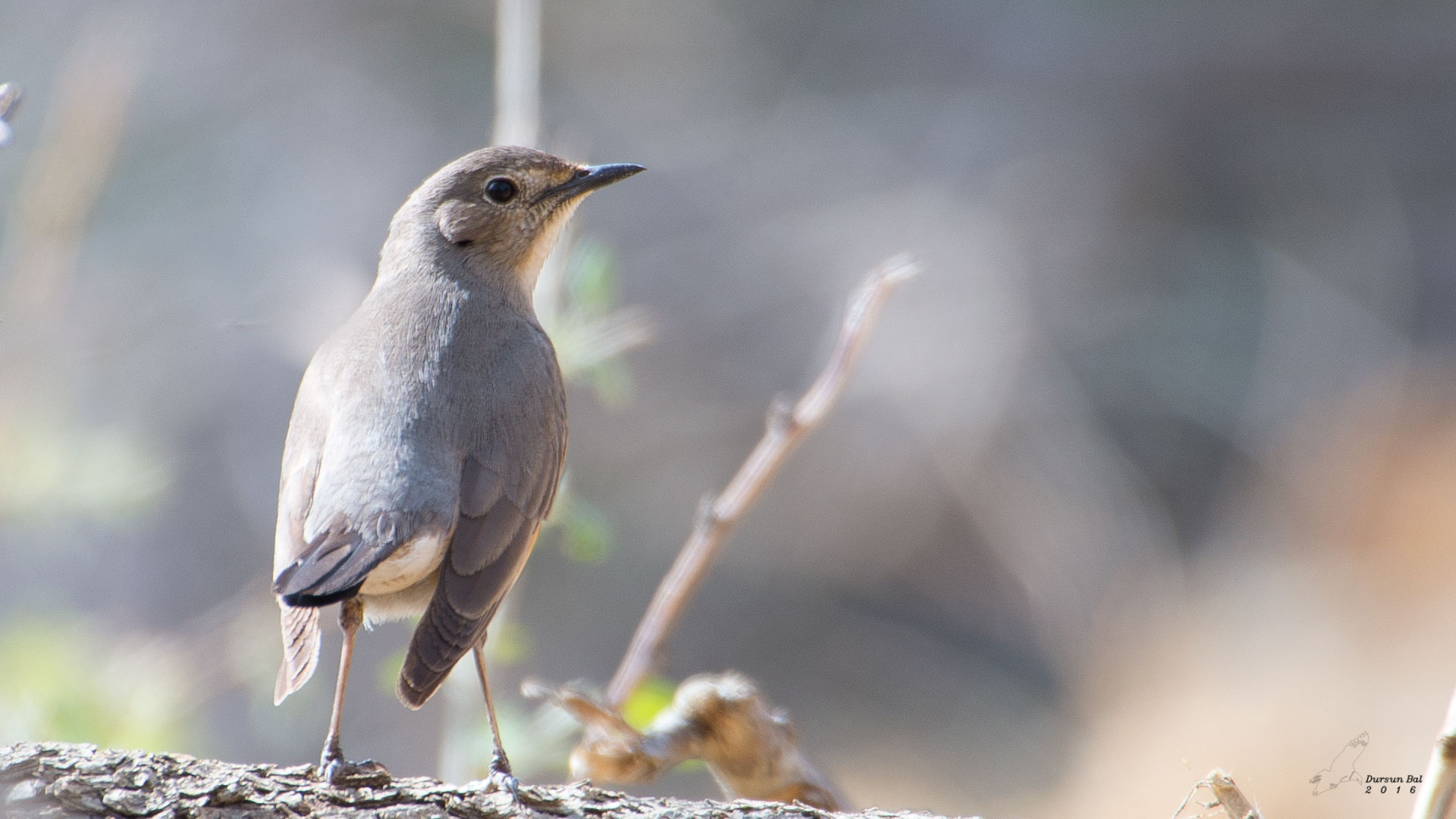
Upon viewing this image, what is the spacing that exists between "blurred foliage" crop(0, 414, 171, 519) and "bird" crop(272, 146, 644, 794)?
158cm

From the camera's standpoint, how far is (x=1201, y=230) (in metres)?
12.6

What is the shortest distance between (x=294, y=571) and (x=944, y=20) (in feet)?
34.5

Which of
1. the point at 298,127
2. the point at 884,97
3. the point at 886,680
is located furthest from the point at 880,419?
the point at 298,127

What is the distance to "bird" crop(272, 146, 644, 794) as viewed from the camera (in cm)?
360

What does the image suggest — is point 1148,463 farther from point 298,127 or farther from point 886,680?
point 298,127

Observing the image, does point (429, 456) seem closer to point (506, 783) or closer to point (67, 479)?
point (506, 783)

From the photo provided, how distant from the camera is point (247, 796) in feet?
9.86

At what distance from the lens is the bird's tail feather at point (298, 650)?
3604mm

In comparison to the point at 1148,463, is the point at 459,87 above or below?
above

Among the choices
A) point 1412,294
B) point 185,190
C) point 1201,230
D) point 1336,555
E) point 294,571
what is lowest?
point 294,571

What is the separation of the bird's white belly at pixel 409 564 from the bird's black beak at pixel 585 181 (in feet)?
5.38

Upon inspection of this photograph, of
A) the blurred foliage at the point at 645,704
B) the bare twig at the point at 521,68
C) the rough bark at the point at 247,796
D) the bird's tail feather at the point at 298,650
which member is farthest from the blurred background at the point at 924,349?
the rough bark at the point at 247,796

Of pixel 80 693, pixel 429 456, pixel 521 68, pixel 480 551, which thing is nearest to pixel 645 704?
pixel 480 551

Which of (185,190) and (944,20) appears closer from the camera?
(185,190)
